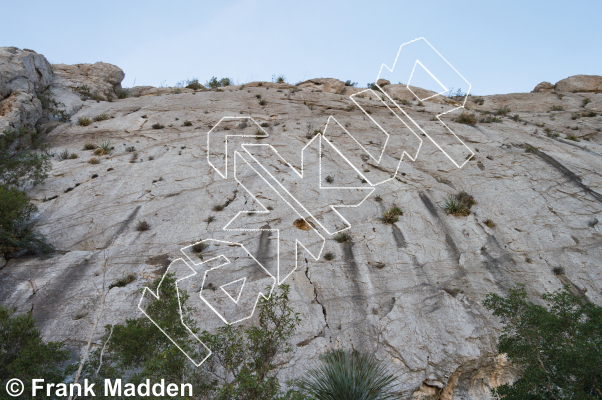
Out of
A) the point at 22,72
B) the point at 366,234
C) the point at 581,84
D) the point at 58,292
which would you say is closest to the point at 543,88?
the point at 581,84

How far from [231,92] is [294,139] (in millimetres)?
6601

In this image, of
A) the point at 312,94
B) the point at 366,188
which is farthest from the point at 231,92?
the point at 366,188

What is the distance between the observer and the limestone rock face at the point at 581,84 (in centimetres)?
1969

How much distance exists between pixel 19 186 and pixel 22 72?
725 cm

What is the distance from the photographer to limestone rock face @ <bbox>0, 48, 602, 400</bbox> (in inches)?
281

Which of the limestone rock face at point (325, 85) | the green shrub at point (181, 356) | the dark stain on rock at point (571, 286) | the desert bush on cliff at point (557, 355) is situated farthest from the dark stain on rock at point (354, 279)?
the limestone rock face at point (325, 85)

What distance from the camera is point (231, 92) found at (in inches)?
712

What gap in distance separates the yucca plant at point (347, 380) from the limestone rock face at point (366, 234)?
0.51 metres

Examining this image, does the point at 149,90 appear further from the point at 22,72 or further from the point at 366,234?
the point at 366,234

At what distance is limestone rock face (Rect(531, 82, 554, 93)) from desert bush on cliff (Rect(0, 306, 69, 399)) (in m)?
26.0

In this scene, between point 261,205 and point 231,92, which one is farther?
point 231,92

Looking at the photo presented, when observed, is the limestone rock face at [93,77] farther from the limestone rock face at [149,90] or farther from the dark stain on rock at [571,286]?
the dark stain on rock at [571,286]

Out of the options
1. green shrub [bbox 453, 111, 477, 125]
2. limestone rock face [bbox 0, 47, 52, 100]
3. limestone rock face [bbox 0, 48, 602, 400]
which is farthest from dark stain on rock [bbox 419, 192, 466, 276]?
limestone rock face [bbox 0, 47, 52, 100]

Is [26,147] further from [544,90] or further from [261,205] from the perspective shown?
[544,90]
